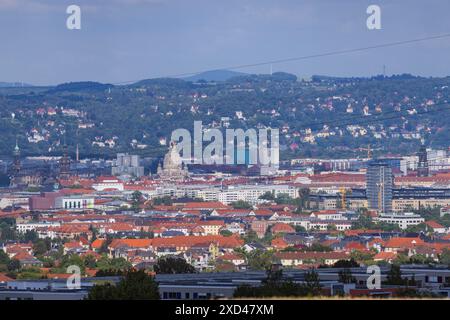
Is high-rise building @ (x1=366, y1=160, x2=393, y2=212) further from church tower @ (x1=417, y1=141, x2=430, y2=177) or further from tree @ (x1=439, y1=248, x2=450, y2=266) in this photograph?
tree @ (x1=439, y1=248, x2=450, y2=266)

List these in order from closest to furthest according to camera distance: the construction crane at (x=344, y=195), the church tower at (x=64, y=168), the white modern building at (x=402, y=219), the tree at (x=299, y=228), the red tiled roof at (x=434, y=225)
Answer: the tree at (x=299, y=228), the red tiled roof at (x=434, y=225), the white modern building at (x=402, y=219), the construction crane at (x=344, y=195), the church tower at (x=64, y=168)

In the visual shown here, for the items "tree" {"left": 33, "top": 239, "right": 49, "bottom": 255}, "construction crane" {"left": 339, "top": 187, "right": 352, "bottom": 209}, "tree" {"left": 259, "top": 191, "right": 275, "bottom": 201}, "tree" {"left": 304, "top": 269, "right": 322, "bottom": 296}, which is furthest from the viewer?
"tree" {"left": 259, "top": 191, "right": 275, "bottom": 201}

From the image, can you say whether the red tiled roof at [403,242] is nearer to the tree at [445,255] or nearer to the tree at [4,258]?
the tree at [445,255]

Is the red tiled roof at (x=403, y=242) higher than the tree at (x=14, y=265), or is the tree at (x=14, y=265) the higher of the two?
the tree at (x=14, y=265)

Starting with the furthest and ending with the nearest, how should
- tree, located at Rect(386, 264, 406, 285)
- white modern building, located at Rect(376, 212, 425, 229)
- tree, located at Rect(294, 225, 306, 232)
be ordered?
1. white modern building, located at Rect(376, 212, 425, 229)
2. tree, located at Rect(294, 225, 306, 232)
3. tree, located at Rect(386, 264, 406, 285)

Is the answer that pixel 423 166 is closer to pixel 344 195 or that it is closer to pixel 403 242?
pixel 344 195

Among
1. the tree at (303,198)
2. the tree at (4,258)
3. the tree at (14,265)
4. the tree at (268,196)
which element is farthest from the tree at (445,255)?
the tree at (268,196)

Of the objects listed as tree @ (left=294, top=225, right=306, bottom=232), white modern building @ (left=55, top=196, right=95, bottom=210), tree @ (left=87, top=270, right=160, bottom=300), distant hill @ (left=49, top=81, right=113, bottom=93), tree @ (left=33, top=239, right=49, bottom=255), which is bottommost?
tree @ (left=294, top=225, right=306, bottom=232)

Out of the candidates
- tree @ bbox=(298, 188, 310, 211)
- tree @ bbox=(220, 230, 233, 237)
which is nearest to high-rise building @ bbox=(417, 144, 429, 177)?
tree @ bbox=(298, 188, 310, 211)
